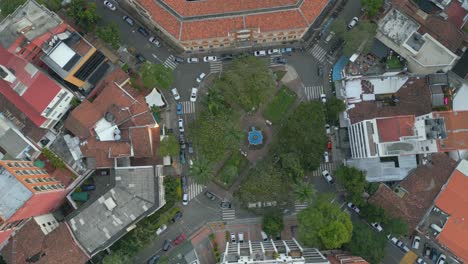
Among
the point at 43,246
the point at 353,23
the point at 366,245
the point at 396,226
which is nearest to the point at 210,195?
the point at 366,245

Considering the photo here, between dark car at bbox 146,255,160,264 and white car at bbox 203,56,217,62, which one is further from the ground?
white car at bbox 203,56,217,62

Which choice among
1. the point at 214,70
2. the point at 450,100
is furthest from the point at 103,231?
the point at 450,100

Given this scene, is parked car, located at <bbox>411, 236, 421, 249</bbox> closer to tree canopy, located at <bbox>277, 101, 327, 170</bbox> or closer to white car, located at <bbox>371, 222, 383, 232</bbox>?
white car, located at <bbox>371, 222, 383, 232</bbox>

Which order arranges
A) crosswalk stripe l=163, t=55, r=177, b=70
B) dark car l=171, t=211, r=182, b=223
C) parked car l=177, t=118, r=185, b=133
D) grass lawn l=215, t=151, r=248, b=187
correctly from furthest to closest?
crosswalk stripe l=163, t=55, r=177, b=70
parked car l=177, t=118, r=185, b=133
dark car l=171, t=211, r=182, b=223
grass lawn l=215, t=151, r=248, b=187

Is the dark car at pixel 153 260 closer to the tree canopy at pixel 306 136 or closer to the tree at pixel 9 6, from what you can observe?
the tree canopy at pixel 306 136

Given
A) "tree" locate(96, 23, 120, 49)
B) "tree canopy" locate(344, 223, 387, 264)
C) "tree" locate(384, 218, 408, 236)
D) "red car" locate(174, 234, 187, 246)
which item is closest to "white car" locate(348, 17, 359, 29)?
"tree" locate(384, 218, 408, 236)

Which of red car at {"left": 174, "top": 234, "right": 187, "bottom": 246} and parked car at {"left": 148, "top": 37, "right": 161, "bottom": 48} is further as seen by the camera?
parked car at {"left": 148, "top": 37, "right": 161, "bottom": 48}

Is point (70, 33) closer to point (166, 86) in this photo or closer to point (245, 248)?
point (166, 86)
